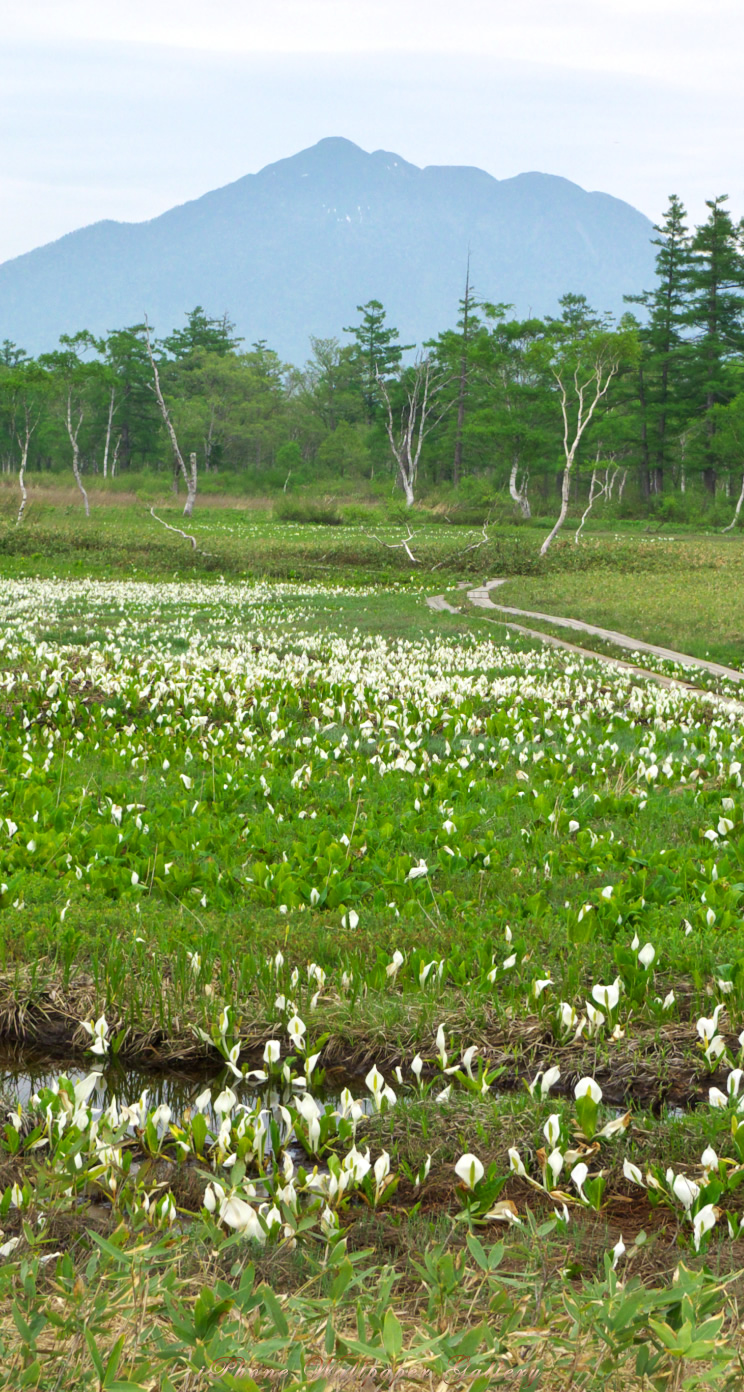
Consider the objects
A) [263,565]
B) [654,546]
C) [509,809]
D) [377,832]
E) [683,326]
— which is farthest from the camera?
[683,326]

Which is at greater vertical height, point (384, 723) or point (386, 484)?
point (386, 484)

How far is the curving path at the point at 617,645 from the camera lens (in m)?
14.2

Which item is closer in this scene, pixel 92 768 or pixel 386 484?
pixel 92 768

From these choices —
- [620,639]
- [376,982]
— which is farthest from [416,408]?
[376,982]

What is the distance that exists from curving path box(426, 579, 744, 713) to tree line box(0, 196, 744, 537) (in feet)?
113

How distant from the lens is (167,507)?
6350cm

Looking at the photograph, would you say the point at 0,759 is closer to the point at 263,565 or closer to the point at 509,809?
the point at 509,809

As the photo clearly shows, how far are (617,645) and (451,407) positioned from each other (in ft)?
238

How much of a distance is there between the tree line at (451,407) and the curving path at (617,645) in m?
34.5

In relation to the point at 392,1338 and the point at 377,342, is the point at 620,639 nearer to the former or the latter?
the point at 392,1338

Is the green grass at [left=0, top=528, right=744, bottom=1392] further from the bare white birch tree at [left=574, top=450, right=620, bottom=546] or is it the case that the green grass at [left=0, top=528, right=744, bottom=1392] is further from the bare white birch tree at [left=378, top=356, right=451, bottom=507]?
the bare white birch tree at [left=378, top=356, right=451, bottom=507]

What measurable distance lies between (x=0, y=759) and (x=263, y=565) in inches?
1011

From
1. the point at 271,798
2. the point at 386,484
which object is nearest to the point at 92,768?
the point at 271,798

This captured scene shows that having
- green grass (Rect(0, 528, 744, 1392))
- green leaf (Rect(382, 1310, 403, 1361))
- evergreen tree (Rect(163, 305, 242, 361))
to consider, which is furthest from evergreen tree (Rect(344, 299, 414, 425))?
green leaf (Rect(382, 1310, 403, 1361))
